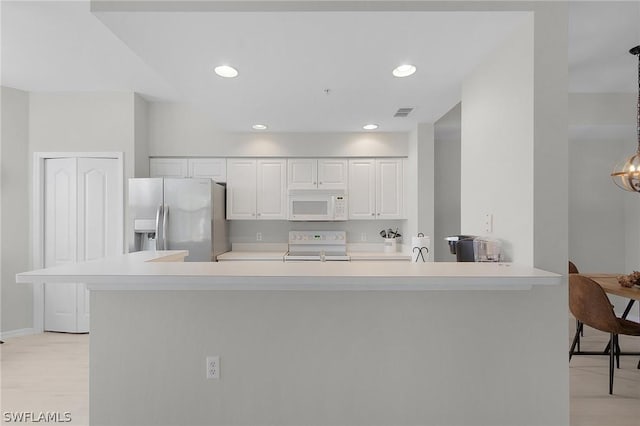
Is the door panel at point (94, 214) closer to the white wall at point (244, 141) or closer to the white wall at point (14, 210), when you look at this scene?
Answer: the white wall at point (14, 210)

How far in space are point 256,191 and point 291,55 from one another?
Answer: 242 cm

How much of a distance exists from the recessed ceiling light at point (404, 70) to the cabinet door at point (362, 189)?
201 centimetres

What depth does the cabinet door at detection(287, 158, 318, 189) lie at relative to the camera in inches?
174

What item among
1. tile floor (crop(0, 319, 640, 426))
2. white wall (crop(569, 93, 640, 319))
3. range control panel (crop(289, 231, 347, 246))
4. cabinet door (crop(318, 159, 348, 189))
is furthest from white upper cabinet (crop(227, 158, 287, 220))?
white wall (crop(569, 93, 640, 319))

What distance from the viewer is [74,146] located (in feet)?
13.1

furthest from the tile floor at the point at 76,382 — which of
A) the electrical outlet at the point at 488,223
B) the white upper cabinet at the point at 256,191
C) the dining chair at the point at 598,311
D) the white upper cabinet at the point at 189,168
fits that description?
the white upper cabinet at the point at 256,191

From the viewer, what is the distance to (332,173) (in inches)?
174

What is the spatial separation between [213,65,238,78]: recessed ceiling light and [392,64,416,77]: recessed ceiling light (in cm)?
111

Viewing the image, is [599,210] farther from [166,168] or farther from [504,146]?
[166,168]

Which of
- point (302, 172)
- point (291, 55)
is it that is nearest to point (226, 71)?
point (291, 55)

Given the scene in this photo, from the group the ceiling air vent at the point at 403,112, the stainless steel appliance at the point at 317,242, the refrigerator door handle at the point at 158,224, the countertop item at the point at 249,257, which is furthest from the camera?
the stainless steel appliance at the point at 317,242

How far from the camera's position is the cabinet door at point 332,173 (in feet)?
14.5

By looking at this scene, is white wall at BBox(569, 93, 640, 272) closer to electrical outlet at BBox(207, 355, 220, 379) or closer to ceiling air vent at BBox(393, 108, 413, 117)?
ceiling air vent at BBox(393, 108, 413, 117)

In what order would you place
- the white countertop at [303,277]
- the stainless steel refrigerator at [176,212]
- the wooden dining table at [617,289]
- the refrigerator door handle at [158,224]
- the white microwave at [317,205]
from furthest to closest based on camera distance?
the white microwave at [317,205] < the stainless steel refrigerator at [176,212] < the refrigerator door handle at [158,224] < the wooden dining table at [617,289] < the white countertop at [303,277]
